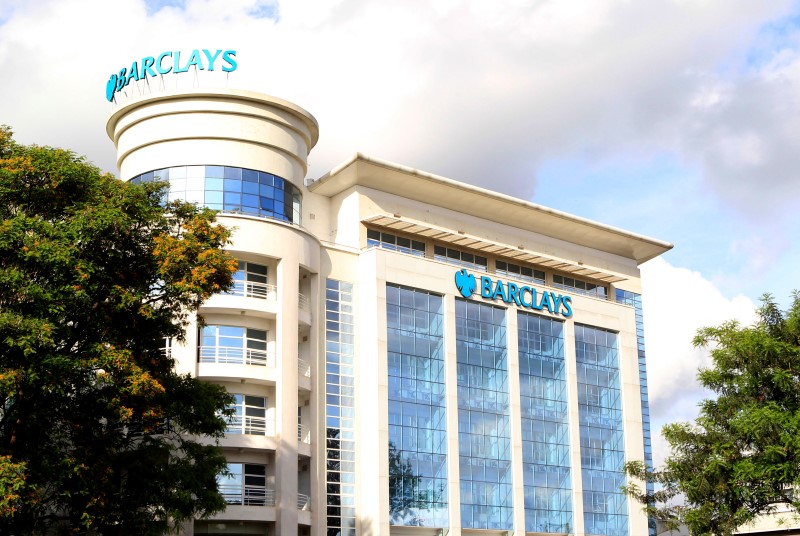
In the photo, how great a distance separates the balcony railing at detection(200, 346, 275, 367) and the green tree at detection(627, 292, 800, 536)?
62.3ft

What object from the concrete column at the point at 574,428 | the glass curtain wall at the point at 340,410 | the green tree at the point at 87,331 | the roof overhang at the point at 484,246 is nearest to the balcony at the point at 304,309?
the glass curtain wall at the point at 340,410

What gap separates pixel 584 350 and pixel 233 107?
25217 millimetres

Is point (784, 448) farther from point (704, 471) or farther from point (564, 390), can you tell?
point (564, 390)

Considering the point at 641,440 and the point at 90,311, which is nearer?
the point at 90,311

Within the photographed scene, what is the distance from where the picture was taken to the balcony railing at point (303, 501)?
50.2 m

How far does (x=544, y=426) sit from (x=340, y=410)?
13253mm

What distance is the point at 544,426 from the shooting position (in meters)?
60.5

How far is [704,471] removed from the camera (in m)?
38.3

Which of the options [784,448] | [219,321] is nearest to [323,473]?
[219,321]

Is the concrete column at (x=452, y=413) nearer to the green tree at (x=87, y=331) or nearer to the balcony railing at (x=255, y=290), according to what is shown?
the balcony railing at (x=255, y=290)

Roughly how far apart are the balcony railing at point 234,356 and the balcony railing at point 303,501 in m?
6.24

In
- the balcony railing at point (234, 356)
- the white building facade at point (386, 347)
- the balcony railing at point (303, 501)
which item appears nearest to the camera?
the balcony railing at point (234, 356)

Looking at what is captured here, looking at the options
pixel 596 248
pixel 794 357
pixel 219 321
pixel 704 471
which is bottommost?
pixel 704 471

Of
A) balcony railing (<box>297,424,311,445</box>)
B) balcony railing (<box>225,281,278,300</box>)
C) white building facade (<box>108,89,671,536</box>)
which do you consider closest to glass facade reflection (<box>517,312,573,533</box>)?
white building facade (<box>108,89,671,536</box>)
